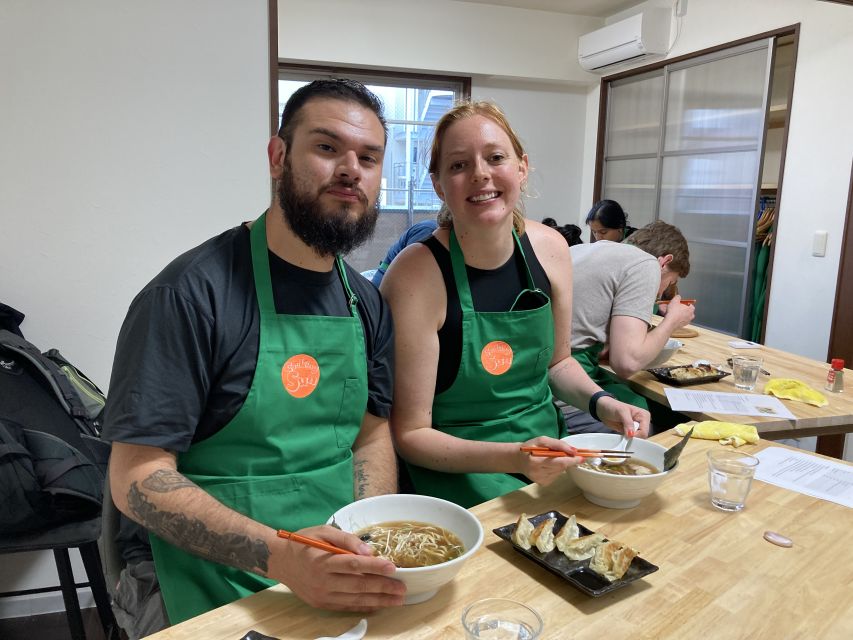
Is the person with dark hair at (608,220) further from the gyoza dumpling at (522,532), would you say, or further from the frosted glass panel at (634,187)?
the gyoza dumpling at (522,532)

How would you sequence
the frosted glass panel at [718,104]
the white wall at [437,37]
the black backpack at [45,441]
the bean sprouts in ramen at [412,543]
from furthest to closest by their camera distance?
1. the white wall at [437,37]
2. the frosted glass panel at [718,104]
3. the black backpack at [45,441]
4. the bean sprouts in ramen at [412,543]

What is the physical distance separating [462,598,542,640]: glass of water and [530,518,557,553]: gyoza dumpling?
0.16m

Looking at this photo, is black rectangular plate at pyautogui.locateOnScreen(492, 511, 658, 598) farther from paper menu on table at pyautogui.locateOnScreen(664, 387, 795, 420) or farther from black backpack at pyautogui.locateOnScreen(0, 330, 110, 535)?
black backpack at pyautogui.locateOnScreen(0, 330, 110, 535)

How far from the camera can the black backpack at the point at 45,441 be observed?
1620mm

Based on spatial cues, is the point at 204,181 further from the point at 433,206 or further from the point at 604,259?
the point at 433,206

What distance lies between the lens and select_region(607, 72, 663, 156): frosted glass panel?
525 cm

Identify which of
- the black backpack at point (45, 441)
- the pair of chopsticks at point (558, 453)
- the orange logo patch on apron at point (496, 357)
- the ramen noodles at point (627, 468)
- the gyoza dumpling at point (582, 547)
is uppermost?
the orange logo patch on apron at point (496, 357)

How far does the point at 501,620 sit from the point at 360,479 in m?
0.61

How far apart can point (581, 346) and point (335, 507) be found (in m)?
1.40

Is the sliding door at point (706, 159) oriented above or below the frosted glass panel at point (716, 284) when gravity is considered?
above

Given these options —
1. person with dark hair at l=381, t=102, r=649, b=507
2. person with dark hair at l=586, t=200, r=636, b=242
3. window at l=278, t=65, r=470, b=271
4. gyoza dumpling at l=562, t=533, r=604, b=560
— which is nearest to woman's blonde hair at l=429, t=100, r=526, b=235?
person with dark hair at l=381, t=102, r=649, b=507

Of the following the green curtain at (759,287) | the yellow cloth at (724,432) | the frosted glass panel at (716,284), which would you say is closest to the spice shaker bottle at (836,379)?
the yellow cloth at (724,432)

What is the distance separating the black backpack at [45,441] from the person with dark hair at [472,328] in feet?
2.93

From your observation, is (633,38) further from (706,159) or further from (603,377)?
(603,377)
